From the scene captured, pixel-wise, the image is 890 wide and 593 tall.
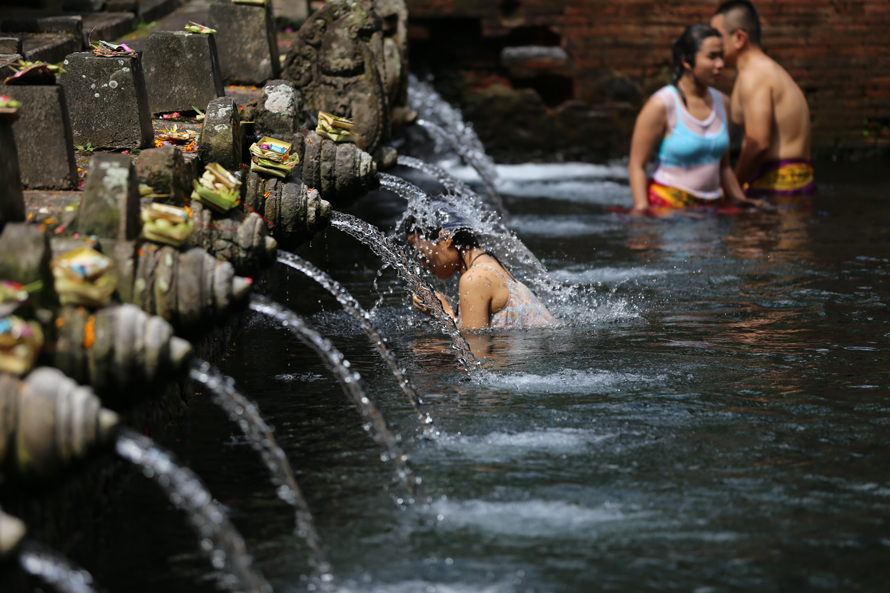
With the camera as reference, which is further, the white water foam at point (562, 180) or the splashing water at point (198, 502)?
the white water foam at point (562, 180)

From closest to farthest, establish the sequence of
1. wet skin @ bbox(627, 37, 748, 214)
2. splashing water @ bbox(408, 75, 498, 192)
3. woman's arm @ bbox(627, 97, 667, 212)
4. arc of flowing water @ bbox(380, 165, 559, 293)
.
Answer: arc of flowing water @ bbox(380, 165, 559, 293)
wet skin @ bbox(627, 37, 748, 214)
woman's arm @ bbox(627, 97, 667, 212)
splashing water @ bbox(408, 75, 498, 192)

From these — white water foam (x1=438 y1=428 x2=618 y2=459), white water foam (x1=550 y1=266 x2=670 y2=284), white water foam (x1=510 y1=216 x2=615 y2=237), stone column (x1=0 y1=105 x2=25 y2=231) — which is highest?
stone column (x1=0 y1=105 x2=25 y2=231)

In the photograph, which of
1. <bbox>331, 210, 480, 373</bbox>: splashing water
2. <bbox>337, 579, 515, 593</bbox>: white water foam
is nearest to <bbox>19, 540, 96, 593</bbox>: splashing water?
<bbox>337, 579, 515, 593</bbox>: white water foam

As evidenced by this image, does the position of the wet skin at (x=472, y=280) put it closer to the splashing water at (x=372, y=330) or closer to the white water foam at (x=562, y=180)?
the splashing water at (x=372, y=330)

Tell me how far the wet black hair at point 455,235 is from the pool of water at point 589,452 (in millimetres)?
460

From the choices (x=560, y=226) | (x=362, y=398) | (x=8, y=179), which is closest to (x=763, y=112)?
(x=560, y=226)

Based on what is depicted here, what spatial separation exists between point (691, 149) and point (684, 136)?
0.12 m

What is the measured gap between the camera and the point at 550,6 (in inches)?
443

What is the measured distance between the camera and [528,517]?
2.96 meters

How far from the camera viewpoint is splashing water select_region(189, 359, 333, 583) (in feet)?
8.94

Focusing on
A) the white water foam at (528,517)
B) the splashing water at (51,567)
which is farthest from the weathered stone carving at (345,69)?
the splashing water at (51,567)

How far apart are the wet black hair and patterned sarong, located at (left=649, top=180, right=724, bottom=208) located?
3585 mm

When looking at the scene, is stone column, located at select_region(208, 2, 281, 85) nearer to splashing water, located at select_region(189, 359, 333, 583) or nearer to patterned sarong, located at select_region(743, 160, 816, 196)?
splashing water, located at select_region(189, 359, 333, 583)

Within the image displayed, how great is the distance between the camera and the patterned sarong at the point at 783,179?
834cm
